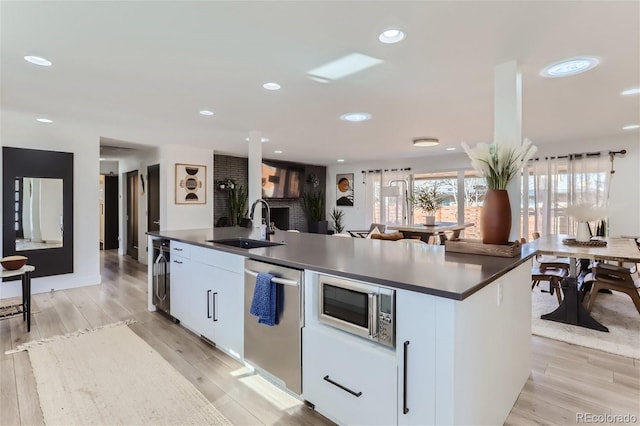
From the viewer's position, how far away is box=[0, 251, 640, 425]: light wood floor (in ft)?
6.31

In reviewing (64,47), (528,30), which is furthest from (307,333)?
(64,47)

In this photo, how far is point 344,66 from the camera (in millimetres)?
2559

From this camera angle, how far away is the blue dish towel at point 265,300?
204 cm

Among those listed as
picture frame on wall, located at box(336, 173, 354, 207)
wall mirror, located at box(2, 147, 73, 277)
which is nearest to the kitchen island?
wall mirror, located at box(2, 147, 73, 277)

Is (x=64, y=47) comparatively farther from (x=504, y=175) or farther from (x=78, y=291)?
(x=78, y=291)

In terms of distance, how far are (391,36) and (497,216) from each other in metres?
1.34

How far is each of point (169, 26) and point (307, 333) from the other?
6.63ft

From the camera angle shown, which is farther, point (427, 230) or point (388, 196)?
point (388, 196)

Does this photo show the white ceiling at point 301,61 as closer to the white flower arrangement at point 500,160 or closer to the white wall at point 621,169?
the white flower arrangement at point 500,160

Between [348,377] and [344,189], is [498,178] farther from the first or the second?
[344,189]

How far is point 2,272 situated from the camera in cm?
307

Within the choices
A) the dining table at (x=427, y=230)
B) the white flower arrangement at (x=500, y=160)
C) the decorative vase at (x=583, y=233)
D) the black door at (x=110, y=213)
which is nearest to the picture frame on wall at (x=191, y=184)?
the dining table at (x=427, y=230)

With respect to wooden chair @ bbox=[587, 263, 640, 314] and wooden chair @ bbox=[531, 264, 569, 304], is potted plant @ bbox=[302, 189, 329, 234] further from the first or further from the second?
wooden chair @ bbox=[587, 263, 640, 314]

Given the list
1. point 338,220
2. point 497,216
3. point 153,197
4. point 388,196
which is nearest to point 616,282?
point 497,216
